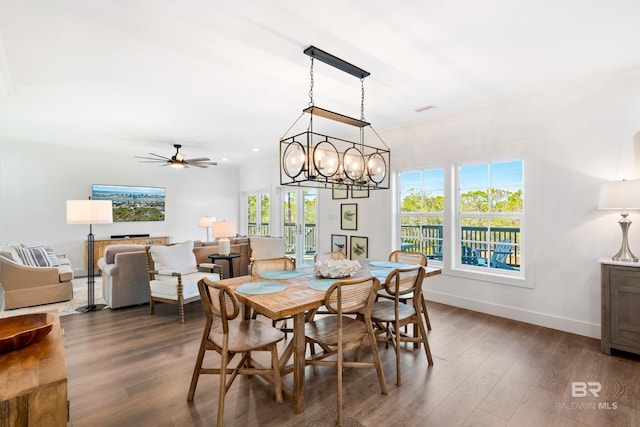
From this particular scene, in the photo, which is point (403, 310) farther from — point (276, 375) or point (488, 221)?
point (488, 221)

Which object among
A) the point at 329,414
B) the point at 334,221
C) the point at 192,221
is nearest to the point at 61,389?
the point at 329,414

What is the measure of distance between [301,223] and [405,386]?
16.5 feet

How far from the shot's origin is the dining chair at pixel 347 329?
2010 mm

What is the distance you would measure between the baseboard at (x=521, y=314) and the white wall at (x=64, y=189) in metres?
6.38

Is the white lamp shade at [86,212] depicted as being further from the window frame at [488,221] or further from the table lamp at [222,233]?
the window frame at [488,221]

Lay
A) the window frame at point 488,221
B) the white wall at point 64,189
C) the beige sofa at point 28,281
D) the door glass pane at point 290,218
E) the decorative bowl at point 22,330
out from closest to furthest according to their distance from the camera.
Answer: the decorative bowl at point 22,330 < the window frame at point 488,221 < the beige sofa at point 28,281 < the white wall at point 64,189 < the door glass pane at point 290,218

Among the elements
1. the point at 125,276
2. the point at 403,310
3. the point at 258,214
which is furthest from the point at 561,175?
the point at 258,214

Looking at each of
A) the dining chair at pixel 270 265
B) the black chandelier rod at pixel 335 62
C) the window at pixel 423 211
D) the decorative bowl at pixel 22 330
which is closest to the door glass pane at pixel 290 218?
the window at pixel 423 211

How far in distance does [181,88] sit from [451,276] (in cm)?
416

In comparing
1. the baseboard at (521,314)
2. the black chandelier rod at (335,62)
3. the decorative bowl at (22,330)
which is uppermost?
the black chandelier rod at (335,62)

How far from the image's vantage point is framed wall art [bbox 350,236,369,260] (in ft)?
17.2

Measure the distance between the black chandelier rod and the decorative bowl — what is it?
2.52 m

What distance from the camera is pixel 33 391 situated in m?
1.07

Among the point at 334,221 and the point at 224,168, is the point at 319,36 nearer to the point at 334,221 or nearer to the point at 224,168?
the point at 334,221
